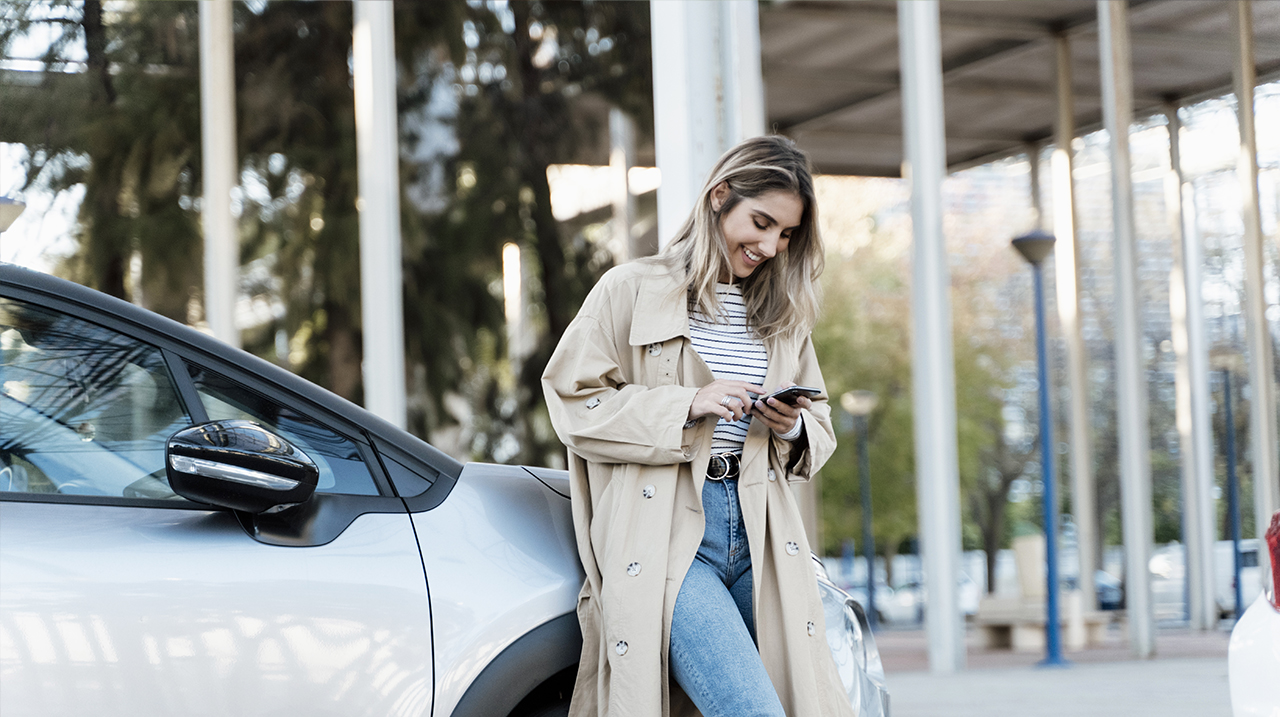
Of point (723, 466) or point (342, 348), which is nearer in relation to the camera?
point (723, 466)

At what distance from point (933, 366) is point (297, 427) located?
20.6 feet

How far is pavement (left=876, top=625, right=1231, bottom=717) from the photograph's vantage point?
258 inches

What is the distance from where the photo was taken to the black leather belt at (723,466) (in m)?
2.54

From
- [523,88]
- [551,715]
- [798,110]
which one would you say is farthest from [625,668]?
[798,110]

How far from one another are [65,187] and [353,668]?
7140 millimetres

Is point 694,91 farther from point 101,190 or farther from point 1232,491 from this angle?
point 1232,491

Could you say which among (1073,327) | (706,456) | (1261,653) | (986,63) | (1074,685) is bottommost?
(1074,685)

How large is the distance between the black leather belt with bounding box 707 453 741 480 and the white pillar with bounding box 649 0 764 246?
10.6ft

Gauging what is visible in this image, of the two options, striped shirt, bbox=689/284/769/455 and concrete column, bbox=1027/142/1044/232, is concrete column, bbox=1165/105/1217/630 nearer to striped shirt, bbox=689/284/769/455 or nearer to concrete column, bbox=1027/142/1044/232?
concrete column, bbox=1027/142/1044/232

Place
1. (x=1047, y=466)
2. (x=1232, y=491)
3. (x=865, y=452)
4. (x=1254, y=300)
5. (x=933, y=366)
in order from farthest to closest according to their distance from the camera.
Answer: (x=865, y=452), (x=1232, y=491), (x=1254, y=300), (x=1047, y=466), (x=933, y=366)

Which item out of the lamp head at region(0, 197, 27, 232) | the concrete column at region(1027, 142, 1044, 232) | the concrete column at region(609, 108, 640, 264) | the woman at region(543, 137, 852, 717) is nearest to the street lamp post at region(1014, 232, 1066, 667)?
the concrete column at region(609, 108, 640, 264)

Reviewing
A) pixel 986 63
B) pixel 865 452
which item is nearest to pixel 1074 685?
pixel 986 63

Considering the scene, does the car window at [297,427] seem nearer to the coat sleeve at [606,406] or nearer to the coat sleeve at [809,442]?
the coat sleeve at [606,406]

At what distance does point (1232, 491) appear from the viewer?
43.1ft
